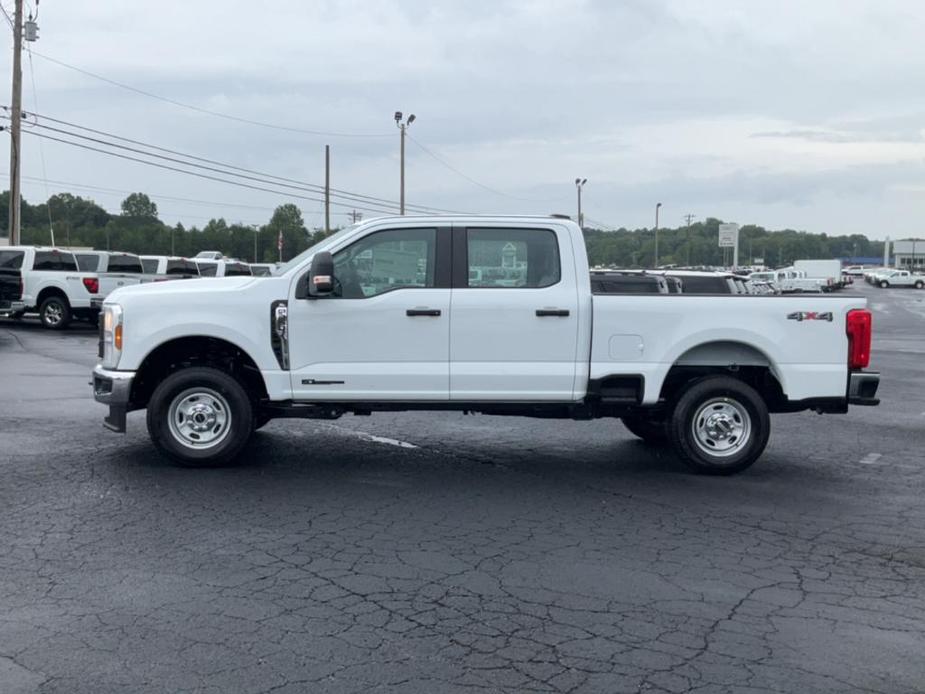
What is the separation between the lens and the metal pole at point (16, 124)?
33344 millimetres

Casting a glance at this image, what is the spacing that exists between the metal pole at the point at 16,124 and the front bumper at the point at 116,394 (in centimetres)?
2719

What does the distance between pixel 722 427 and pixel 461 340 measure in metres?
2.36

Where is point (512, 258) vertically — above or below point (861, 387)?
above

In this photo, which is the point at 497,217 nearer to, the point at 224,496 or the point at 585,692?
the point at 224,496

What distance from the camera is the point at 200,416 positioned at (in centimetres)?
867

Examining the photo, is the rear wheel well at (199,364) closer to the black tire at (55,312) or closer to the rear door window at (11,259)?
the black tire at (55,312)

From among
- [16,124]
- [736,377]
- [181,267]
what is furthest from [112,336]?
[16,124]

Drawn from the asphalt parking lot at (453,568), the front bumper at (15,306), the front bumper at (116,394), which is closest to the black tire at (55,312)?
the front bumper at (15,306)

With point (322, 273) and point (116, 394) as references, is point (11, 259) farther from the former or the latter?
point (322, 273)

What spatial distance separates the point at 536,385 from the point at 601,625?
363 cm

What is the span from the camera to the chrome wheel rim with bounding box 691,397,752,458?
883 centimetres

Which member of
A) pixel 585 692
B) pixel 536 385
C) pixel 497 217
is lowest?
pixel 585 692

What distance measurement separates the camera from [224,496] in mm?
7727

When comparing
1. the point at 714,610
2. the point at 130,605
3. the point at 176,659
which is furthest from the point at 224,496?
the point at 714,610
